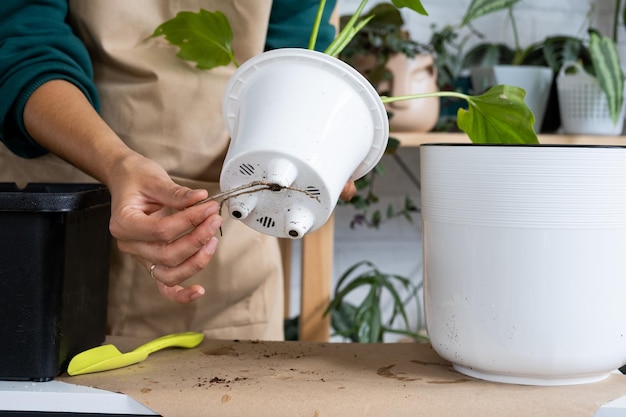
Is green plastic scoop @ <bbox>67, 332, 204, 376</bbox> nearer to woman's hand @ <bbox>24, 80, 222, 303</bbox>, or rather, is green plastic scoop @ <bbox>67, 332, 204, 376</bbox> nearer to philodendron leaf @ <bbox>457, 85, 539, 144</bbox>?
woman's hand @ <bbox>24, 80, 222, 303</bbox>

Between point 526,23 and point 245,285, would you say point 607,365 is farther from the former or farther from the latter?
point 526,23

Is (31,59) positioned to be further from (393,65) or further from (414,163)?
(414,163)

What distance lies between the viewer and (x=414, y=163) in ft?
7.13

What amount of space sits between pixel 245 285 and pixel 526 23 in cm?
136

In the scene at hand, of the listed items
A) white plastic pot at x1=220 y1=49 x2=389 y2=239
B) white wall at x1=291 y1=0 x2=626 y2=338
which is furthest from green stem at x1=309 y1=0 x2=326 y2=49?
white wall at x1=291 y1=0 x2=626 y2=338

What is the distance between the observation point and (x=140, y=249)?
26.8 inches

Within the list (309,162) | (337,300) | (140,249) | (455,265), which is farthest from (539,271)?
(337,300)

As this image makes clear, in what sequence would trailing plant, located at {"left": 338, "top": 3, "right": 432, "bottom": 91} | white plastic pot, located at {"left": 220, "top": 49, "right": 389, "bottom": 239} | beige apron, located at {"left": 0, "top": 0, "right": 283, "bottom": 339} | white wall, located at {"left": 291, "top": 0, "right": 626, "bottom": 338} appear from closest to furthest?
white plastic pot, located at {"left": 220, "top": 49, "right": 389, "bottom": 239}
beige apron, located at {"left": 0, "top": 0, "right": 283, "bottom": 339}
trailing plant, located at {"left": 338, "top": 3, "right": 432, "bottom": 91}
white wall, located at {"left": 291, "top": 0, "right": 626, "bottom": 338}

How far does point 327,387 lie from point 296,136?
0.21 meters

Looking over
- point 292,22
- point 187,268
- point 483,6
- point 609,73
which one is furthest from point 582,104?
point 187,268

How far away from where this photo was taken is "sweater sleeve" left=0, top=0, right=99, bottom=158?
875 mm

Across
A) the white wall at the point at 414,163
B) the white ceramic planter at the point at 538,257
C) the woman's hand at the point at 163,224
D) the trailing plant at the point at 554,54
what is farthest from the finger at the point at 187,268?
the white wall at the point at 414,163

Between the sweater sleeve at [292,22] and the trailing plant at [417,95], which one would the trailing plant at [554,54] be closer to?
the sweater sleeve at [292,22]

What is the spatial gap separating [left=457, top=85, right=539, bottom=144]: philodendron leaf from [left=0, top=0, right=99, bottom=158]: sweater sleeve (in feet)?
1.39
